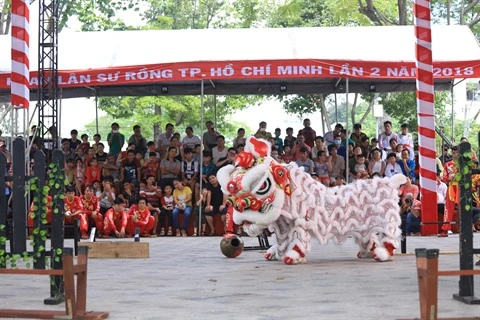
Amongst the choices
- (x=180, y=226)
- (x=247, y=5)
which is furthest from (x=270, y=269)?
(x=247, y=5)

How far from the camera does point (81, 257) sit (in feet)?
28.2

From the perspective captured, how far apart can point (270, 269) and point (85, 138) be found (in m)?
10.5

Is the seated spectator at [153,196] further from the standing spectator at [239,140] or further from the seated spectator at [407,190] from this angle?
the seated spectator at [407,190]

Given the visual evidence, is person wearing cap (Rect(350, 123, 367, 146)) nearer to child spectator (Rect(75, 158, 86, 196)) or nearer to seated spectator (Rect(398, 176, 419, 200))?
seated spectator (Rect(398, 176, 419, 200))

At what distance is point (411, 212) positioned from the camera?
18766mm

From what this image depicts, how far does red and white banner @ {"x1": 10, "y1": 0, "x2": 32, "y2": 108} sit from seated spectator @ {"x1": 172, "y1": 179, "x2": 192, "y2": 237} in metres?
3.94

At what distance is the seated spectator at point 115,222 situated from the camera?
62.2ft

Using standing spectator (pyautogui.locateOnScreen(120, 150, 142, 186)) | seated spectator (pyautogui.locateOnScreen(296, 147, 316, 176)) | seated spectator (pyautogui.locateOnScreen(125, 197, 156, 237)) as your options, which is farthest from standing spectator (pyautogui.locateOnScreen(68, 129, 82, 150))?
seated spectator (pyautogui.locateOnScreen(296, 147, 316, 176))

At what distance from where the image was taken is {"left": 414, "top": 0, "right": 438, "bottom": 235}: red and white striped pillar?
684 inches

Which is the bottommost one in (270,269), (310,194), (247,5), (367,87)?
(270,269)

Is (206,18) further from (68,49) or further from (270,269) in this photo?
(270,269)

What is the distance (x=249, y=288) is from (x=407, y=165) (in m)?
10.3

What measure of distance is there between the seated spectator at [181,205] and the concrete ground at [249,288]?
163 inches

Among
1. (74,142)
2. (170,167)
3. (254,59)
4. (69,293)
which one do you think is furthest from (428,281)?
(74,142)
